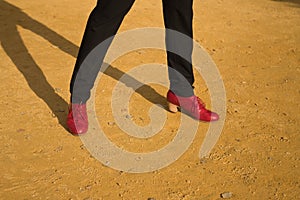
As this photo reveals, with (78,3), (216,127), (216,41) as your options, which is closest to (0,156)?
(216,127)

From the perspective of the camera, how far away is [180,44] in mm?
2846

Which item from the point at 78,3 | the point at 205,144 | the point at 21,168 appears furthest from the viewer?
the point at 78,3

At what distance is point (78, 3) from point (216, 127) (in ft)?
10.2

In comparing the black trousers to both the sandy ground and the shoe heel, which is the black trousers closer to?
the shoe heel

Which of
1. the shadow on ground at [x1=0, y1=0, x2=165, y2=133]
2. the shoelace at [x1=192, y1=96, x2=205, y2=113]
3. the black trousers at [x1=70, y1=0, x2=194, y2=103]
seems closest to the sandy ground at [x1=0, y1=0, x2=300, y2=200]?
the shadow on ground at [x1=0, y1=0, x2=165, y2=133]

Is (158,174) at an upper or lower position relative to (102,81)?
upper

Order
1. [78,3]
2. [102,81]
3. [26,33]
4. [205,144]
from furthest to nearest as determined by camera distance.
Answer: [78,3] < [26,33] < [102,81] < [205,144]

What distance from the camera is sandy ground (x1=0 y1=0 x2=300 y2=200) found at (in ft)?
7.56

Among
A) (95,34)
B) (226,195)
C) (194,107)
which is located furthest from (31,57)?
(226,195)

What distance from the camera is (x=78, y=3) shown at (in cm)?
529

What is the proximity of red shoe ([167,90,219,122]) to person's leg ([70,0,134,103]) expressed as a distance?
0.60m

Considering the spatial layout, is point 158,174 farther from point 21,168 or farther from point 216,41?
point 216,41

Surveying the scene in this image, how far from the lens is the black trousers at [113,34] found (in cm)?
248

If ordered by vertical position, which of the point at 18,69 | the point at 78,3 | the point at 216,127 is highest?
the point at 216,127
